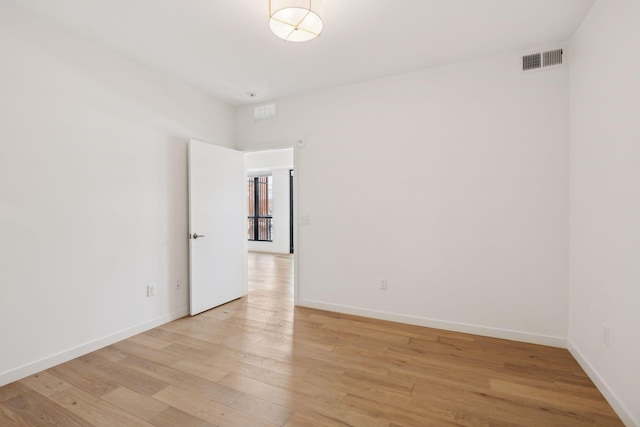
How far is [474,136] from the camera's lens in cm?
300

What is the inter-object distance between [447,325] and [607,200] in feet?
5.94

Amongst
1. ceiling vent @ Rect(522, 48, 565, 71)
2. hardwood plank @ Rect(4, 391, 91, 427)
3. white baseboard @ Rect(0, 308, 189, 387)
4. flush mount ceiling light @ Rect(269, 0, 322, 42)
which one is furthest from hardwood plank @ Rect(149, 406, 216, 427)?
ceiling vent @ Rect(522, 48, 565, 71)

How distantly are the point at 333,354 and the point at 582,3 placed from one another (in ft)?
11.0

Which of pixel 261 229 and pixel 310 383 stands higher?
pixel 261 229

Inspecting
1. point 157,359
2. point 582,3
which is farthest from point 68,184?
point 582,3

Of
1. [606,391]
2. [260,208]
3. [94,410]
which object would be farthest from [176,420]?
[260,208]

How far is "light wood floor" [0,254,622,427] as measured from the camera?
183cm

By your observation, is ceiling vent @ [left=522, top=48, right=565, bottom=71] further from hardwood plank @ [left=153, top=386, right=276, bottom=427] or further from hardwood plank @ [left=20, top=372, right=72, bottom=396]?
hardwood plank @ [left=20, top=372, right=72, bottom=396]

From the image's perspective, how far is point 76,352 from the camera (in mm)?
2559

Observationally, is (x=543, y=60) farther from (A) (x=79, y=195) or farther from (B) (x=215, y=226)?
(A) (x=79, y=195)

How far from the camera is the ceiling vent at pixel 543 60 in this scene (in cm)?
269

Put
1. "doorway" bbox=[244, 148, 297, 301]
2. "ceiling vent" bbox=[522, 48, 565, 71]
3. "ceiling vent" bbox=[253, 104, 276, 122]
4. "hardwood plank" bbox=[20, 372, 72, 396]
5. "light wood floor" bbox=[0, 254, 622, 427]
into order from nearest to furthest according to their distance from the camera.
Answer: "light wood floor" bbox=[0, 254, 622, 427] < "hardwood plank" bbox=[20, 372, 72, 396] < "ceiling vent" bbox=[522, 48, 565, 71] < "ceiling vent" bbox=[253, 104, 276, 122] < "doorway" bbox=[244, 148, 297, 301]

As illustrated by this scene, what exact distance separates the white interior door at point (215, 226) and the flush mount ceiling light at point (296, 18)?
2024 millimetres

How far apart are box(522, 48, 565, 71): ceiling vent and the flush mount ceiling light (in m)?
2.13
